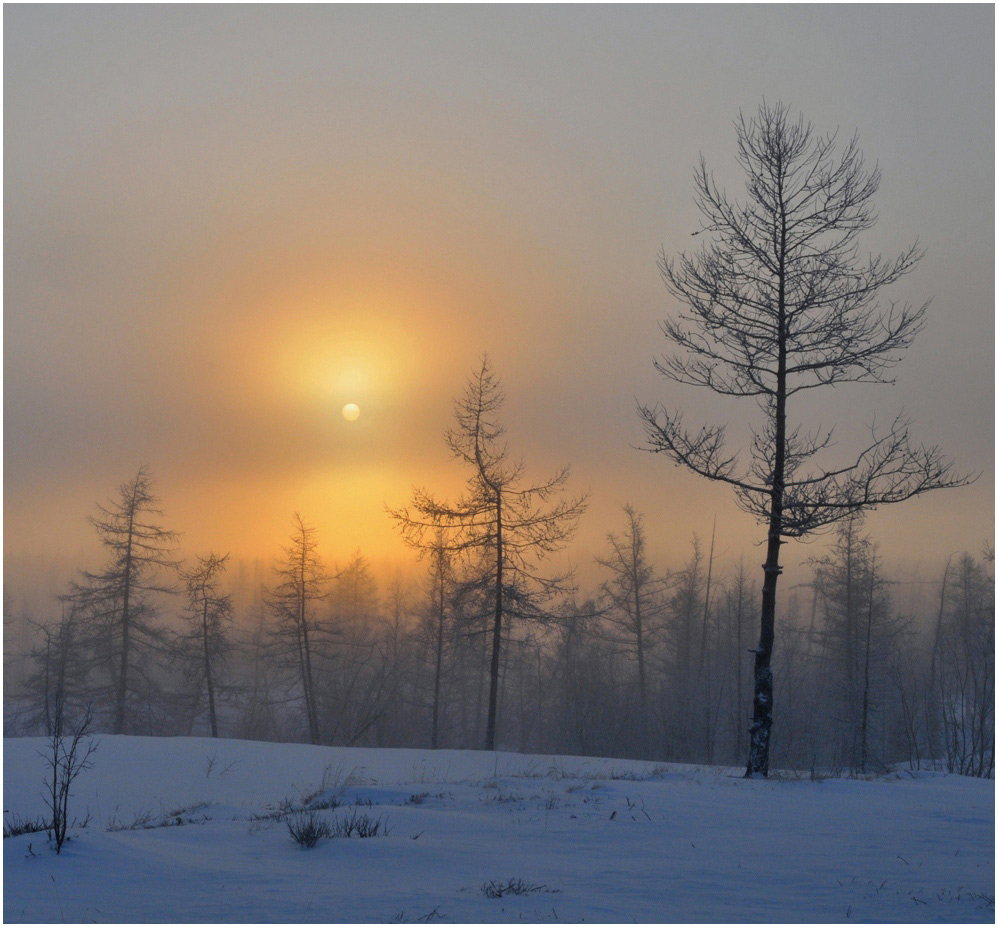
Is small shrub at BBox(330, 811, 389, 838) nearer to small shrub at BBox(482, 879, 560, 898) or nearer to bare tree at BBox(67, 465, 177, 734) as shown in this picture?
small shrub at BBox(482, 879, 560, 898)

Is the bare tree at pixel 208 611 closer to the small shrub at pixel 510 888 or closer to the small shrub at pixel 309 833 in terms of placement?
the small shrub at pixel 309 833

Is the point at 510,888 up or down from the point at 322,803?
up

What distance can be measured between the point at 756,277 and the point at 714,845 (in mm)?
8535

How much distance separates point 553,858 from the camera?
6.05 m

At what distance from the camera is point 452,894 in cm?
505

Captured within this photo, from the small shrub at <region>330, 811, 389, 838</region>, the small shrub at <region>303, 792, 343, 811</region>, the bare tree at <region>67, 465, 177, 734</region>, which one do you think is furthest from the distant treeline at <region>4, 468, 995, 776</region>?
the small shrub at <region>330, 811, 389, 838</region>

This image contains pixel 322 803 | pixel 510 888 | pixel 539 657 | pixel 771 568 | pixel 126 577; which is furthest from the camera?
pixel 539 657

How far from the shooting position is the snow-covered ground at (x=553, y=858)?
4801 millimetres

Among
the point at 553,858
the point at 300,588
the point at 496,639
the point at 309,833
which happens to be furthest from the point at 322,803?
the point at 300,588

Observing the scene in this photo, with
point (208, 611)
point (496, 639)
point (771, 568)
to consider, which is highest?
point (771, 568)

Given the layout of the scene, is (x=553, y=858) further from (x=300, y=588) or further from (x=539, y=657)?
(x=539, y=657)

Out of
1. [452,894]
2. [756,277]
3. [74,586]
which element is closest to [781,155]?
[756,277]

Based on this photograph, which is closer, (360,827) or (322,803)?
(360,827)

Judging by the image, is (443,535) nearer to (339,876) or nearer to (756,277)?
(756,277)
